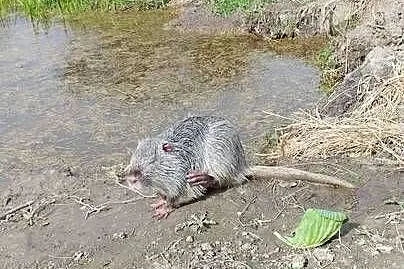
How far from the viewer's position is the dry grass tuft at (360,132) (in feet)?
Result: 15.3

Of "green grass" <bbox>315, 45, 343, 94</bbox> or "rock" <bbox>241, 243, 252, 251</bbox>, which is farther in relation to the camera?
"green grass" <bbox>315, 45, 343, 94</bbox>

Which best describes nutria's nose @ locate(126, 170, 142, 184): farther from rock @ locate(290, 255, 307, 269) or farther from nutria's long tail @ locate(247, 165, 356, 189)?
rock @ locate(290, 255, 307, 269)

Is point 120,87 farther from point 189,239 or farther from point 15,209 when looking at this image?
point 189,239

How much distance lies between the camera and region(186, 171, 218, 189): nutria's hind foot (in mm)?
4105

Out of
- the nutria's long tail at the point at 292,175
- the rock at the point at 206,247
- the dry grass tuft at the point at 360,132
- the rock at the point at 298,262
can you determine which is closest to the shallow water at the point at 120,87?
the dry grass tuft at the point at 360,132

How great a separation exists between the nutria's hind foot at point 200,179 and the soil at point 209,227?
0.11 metres

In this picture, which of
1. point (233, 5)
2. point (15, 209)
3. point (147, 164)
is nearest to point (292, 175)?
point (147, 164)

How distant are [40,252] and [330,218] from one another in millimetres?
1759

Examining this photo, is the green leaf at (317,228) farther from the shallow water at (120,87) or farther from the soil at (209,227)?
the shallow water at (120,87)

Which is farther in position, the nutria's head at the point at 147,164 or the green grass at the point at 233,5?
the green grass at the point at 233,5

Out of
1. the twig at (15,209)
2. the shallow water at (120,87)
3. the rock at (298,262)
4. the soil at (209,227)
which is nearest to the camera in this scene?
the rock at (298,262)

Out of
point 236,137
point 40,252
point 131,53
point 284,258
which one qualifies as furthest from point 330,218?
point 131,53

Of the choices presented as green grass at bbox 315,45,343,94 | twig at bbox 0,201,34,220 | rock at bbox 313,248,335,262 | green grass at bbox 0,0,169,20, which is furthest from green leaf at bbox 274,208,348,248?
green grass at bbox 0,0,169,20

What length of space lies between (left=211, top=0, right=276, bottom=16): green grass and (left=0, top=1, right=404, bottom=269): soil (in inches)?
197
